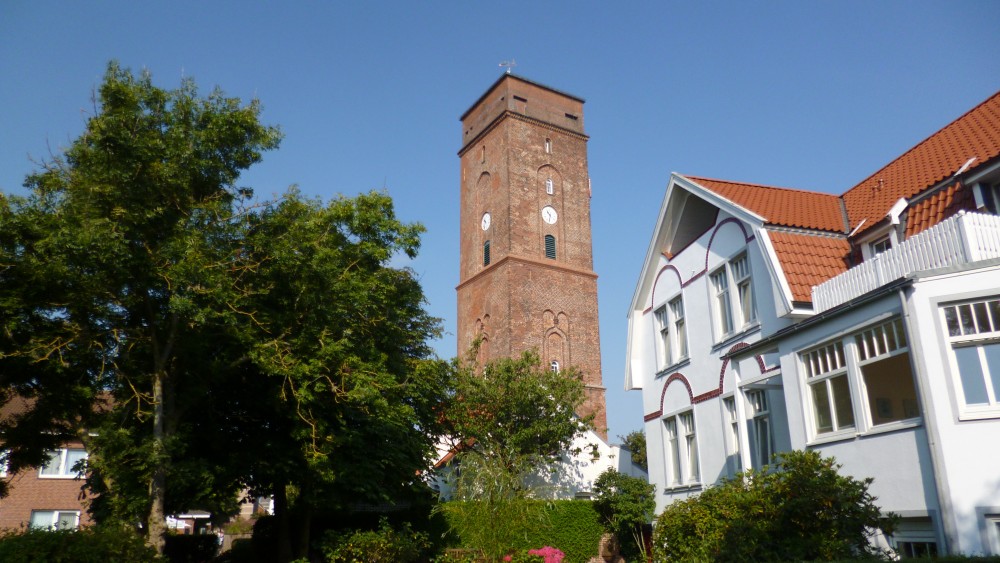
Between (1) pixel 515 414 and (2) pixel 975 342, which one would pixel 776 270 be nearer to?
(2) pixel 975 342

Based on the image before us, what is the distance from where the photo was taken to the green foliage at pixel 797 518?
980 centimetres

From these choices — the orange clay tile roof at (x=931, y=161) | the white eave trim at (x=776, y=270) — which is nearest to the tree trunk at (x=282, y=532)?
the white eave trim at (x=776, y=270)

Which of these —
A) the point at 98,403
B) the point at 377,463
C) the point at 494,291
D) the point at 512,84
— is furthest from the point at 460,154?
the point at 98,403

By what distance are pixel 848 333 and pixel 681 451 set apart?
24.1ft

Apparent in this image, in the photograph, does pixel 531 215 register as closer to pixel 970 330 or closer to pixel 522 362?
pixel 522 362

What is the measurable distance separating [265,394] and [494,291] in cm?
3005

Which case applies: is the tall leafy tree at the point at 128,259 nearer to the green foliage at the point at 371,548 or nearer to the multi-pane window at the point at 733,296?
the green foliage at the point at 371,548

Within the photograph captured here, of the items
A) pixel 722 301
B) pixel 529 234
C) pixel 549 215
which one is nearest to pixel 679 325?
pixel 722 301

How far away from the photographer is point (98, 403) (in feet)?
54.1

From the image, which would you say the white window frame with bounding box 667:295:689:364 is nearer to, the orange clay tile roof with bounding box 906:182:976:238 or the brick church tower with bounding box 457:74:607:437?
the orange clay tile roof with bounding box 906:182:976:238

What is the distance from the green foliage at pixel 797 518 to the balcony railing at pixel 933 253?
3.02 meters

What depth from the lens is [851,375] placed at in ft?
38.1

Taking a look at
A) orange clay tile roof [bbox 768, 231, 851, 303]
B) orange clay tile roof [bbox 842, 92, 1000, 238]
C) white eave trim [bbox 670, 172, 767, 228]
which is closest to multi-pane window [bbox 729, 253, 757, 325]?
white eave trim [bbox 670, 172, 767, 228]

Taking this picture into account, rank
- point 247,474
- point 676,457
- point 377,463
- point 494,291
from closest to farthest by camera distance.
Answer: point 676,457 → point 247,474 → point 377,463 → point 494,291
